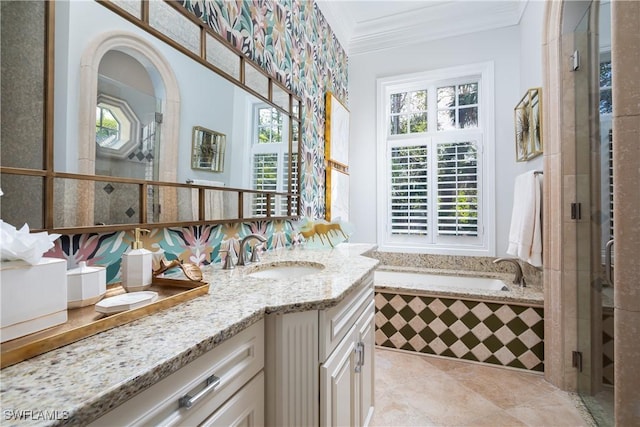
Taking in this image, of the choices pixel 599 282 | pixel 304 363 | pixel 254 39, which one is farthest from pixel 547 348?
pixel 254 39

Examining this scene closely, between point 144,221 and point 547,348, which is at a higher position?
point 144,221

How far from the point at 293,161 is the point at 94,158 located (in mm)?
1354

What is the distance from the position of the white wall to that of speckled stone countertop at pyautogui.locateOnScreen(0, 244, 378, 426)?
2372 mm

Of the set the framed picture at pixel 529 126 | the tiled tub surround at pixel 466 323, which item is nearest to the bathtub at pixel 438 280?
the tiled tub surround at pixel 466 323

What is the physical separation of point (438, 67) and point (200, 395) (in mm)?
3428

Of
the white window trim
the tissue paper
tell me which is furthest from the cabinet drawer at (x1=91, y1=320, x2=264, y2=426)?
the white window trim

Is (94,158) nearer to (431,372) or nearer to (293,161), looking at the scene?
(293,161)

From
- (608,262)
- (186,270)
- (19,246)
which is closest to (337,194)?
(608,262)

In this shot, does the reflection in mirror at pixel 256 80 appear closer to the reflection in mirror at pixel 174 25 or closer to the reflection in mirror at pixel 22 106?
the reflection in mirror at pixel 174 25

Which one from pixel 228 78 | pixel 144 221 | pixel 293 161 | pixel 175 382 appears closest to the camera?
pixel 175 382

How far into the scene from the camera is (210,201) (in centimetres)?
140

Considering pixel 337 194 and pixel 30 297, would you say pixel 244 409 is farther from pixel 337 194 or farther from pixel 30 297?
pixel 337 194

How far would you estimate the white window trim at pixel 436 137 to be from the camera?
2.99m

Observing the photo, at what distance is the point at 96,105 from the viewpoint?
91cm
